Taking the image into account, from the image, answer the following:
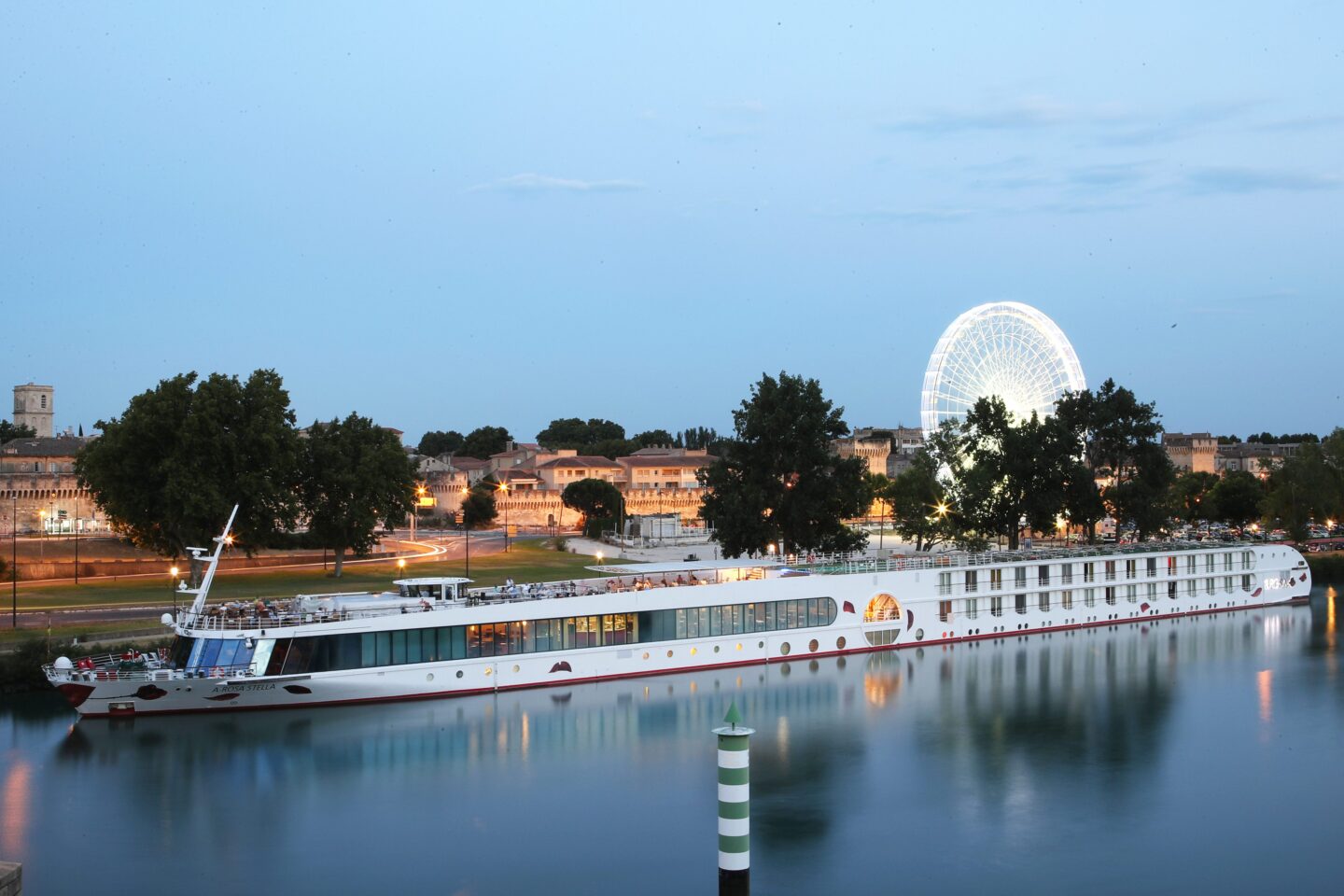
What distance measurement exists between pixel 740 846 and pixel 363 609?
21564 millimetres

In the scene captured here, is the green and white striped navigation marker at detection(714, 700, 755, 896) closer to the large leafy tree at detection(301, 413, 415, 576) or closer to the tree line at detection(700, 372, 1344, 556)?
the tree line at detection(700, 372, 1344, 556)

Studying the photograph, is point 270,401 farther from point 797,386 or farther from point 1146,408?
point 1146,408

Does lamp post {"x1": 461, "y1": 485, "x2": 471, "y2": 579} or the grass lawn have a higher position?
lamp post {"x1": 461, "y1": 485, "x2": 471, "y2": 579}

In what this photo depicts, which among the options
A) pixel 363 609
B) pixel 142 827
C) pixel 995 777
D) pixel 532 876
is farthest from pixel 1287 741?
pixel 142 827

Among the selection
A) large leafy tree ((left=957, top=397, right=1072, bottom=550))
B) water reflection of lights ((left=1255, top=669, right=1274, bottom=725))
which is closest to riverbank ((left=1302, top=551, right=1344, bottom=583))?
large leafy tree ((left=957, top=397, right=1072, bottom=550))

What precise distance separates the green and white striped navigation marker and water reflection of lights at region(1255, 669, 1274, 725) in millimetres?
23582

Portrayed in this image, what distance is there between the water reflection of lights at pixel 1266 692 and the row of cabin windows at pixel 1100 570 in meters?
9.69

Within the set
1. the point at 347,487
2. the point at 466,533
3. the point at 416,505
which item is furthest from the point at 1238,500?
the point at 347,487

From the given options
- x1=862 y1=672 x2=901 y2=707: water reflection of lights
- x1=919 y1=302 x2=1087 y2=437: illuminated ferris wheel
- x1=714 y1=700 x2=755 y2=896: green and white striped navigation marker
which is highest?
x1=919 y1=302 x2=1087 y2=437: illuminated ferris wheel

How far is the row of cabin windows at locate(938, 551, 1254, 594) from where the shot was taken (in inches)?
1976

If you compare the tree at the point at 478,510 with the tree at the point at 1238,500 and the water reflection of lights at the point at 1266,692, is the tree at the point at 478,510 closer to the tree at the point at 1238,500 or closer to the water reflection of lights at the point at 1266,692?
the tree at the point at 1238,500

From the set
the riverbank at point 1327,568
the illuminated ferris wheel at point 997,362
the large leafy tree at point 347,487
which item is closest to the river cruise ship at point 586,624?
the illuminated ferris wheel at point 997,362

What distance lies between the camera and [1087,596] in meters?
54.2

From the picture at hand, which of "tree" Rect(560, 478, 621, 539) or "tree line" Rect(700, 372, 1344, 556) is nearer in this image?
"tree line" Rect(700, 372, 1344, 556)
